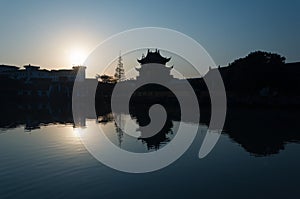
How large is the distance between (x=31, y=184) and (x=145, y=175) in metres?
3.55

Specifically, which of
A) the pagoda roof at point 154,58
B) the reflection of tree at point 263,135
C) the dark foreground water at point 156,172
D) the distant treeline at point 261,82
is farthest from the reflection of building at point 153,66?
the dark foreground water at point 156,172

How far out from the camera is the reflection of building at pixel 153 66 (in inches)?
2023

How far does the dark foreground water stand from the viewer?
8.23 metres

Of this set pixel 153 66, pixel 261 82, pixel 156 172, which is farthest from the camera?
pixel 153 66

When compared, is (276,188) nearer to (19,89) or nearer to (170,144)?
(170,144)

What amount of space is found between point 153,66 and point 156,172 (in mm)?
42363

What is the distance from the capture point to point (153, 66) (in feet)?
171

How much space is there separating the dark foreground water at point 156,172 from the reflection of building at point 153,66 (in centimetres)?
3520

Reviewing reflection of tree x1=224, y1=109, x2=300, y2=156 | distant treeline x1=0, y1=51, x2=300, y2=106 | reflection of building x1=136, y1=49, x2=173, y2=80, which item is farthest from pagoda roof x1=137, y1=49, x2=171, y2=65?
reflection of tree x1=224, y1=109, x2=300, y2=156

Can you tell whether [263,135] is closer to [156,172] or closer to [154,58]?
[156,172]

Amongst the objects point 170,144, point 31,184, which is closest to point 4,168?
point 31,184

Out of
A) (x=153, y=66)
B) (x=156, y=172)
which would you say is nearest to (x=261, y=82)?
(x=153, y=66)

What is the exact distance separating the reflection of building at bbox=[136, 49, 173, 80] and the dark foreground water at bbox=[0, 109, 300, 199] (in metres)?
35.2

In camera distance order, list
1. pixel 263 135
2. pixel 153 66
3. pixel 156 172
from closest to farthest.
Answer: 1. pixel 156 172
2. pixel 263 135
3. pixel 153 66
